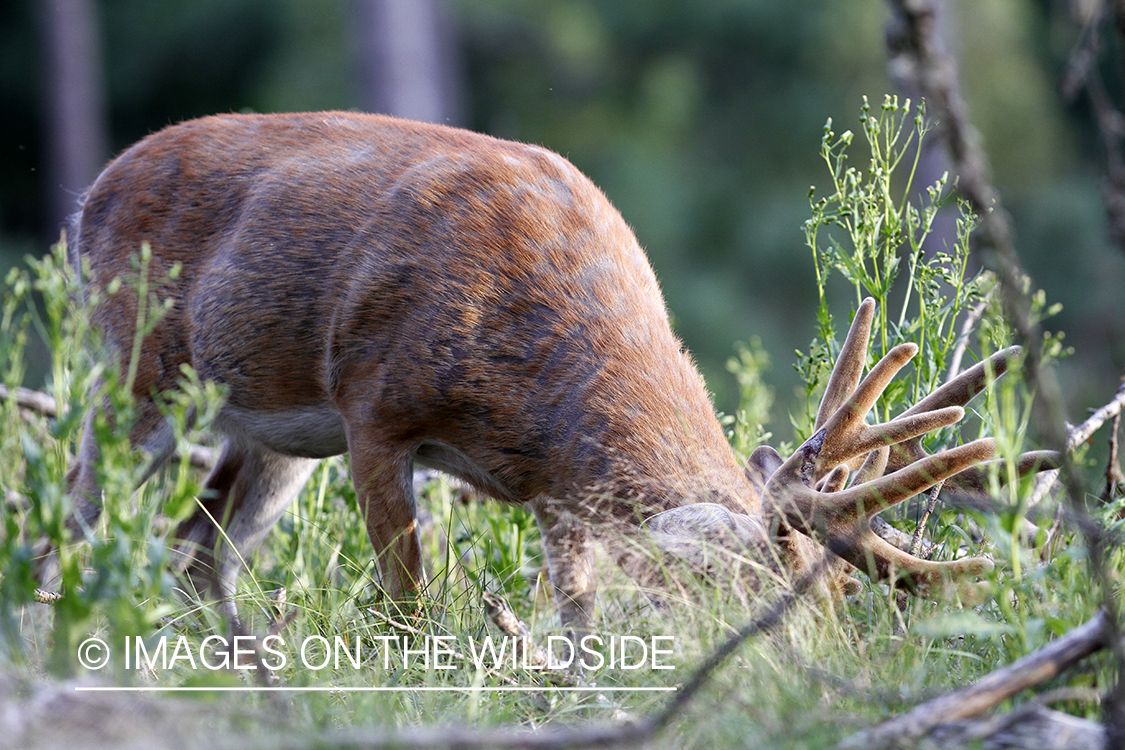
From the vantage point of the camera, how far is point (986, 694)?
1795 mm

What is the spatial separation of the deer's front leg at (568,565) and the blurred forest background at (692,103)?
9.13 m

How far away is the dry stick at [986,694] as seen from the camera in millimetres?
1779

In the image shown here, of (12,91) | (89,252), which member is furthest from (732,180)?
(89,252)

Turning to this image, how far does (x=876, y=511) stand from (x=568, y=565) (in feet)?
2.86

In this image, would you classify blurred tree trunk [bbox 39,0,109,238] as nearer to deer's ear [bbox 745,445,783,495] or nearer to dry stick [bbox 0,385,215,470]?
dry stick [bbox 0,385,215,470]

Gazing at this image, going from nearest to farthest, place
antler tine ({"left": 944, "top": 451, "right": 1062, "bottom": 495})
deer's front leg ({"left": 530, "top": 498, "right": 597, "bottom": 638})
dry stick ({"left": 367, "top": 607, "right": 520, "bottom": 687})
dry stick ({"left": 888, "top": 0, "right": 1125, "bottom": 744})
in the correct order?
dry stick ({"left": 888, "top": 0, "right": 1125, "bottom": 744})
antler tine ({"left": 944, "top": 451, "right": 1062, "bottom": 495})
dry stick ({"left": 367, "top": 607, "right": 520, "bottom": 687})
deer's front leg ({"left": 530, "top": 498, "right": 597, "bottom": 638})

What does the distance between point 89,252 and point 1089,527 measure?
10.9 feet

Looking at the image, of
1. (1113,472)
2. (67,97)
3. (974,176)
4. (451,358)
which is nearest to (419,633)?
(451,358)

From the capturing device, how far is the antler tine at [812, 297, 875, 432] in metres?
2.86

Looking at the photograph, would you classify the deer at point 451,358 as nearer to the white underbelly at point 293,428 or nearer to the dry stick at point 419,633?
the white underbelly at point 293,428

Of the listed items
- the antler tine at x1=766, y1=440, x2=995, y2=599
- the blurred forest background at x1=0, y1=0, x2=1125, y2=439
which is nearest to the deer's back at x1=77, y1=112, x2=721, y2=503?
the antler tine at x1=766, y1=440, x2=995, y2=599

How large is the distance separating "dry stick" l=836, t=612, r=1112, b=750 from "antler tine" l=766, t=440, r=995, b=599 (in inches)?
23.1

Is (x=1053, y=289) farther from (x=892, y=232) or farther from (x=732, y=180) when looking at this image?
(x=892, y=232)

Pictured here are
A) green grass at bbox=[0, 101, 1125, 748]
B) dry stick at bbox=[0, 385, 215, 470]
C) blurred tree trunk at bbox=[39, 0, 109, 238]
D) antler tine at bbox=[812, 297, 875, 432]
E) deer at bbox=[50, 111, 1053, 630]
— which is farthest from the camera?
blurred tree trunk at bbox=[39, 0, 109, 238]
